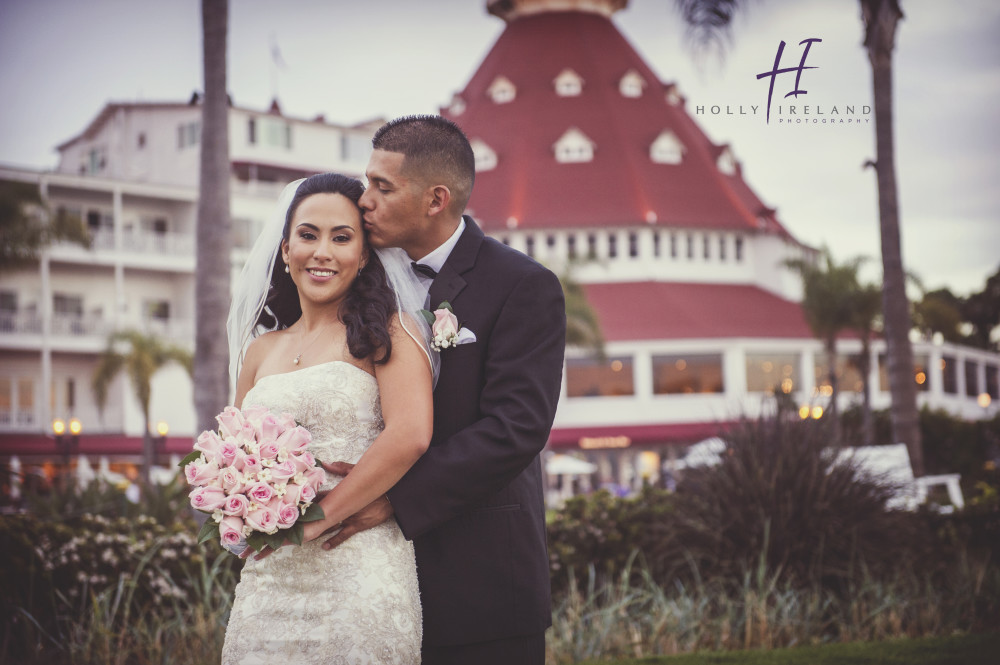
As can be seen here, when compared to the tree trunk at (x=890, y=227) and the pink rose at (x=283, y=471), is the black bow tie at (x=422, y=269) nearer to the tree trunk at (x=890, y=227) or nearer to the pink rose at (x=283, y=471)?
the pink rose at (x=283, y=471)

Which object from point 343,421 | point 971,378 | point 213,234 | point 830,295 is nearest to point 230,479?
point 343,421

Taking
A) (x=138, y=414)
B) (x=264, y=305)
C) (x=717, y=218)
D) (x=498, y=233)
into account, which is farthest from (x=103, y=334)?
(x=264, y=305)

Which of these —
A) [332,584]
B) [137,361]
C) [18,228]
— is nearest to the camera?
[332,584]

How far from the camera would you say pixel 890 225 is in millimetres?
16734

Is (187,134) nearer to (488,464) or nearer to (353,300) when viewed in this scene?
(353,300)

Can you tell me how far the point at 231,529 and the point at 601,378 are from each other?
4879cm

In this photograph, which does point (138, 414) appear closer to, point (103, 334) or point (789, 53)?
point (103, 334)

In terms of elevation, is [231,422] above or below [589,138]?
below

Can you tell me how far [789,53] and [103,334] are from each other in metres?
45.1

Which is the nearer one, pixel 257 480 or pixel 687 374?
pixel 257 480

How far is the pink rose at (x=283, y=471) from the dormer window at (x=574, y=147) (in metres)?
56.8

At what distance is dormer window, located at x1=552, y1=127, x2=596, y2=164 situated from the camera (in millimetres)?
59781

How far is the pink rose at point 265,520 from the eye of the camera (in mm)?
3674

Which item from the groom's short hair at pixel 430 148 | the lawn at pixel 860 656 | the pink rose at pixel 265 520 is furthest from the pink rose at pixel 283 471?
the lawn at pixel 860 656
